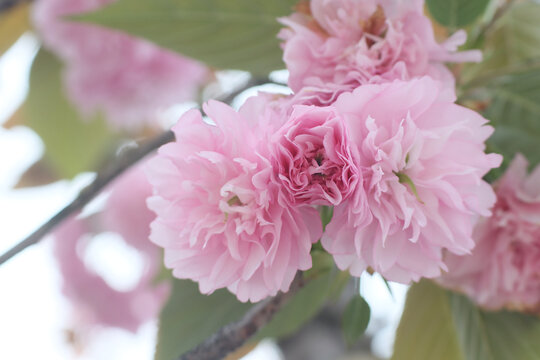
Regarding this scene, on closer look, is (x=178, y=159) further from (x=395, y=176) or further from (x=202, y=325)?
(x=202, y=325)

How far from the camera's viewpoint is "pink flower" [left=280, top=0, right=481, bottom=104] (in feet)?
0.98

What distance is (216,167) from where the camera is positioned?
0.26 m

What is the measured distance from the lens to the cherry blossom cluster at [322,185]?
25cm

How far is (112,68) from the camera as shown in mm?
934

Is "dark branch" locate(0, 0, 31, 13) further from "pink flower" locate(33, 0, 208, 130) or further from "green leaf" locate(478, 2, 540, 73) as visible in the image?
"green leaf" locate(478, 2, 540, 73)

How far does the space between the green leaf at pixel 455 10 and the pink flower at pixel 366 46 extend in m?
0.06

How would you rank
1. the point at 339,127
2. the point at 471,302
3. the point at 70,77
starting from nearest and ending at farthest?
the point at 339,127 < the point at 471,302 < the point at 70,77

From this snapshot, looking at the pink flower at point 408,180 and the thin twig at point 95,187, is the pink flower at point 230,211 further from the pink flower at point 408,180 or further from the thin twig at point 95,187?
the thin twig at point 95,187

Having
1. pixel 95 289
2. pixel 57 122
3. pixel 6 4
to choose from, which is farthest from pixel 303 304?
pixel 95 289

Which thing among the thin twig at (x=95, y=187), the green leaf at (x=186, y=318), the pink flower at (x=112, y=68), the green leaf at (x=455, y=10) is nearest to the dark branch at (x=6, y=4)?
the pink flower at (x=112, y=68)

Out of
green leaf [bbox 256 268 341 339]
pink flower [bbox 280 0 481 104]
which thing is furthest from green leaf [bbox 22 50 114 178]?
pink flower [bbox 280 0 481 104]

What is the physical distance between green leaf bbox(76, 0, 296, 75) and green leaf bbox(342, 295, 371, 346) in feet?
0.67

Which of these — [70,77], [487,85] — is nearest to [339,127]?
[487,85]

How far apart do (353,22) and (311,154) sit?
0.09m
